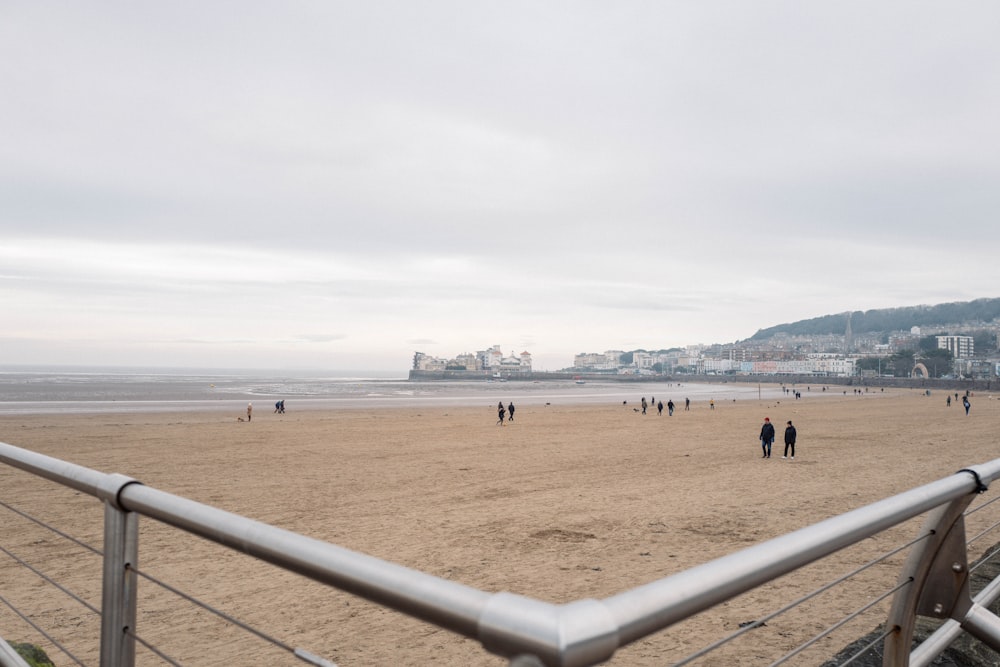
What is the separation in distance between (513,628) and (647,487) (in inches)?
520

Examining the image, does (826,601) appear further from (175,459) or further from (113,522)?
(175,459)

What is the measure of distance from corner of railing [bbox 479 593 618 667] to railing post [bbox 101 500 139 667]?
110cm

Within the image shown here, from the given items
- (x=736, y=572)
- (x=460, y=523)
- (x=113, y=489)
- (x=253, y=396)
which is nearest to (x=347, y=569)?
(x=736, y=572)

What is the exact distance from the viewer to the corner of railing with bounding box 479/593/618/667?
2.58 feet

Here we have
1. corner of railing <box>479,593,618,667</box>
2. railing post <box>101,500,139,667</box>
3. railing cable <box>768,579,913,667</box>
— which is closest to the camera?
corner of railing <box>479,593,618,667</box>

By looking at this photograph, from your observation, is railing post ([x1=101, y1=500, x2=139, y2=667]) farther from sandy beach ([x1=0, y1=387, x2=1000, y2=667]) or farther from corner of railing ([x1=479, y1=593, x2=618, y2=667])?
sandy beach ([x1=0, y1=387, x2=1000, y2=667])

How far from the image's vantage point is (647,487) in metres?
13.4

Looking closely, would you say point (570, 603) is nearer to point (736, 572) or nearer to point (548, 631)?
point (548, 631)

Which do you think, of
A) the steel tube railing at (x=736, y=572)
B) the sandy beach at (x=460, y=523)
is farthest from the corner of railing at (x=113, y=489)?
the sandy beach at (x=460, y=523)

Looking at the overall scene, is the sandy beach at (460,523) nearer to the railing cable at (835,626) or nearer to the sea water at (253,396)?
the railing cable at (835,626)

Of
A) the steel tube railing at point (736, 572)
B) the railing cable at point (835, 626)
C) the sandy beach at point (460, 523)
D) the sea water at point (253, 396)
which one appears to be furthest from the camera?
the sea water at point (253, 396)

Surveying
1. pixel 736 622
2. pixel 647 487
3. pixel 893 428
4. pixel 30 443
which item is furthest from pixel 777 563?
pixel 893 428

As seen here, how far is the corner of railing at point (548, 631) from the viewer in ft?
2.58

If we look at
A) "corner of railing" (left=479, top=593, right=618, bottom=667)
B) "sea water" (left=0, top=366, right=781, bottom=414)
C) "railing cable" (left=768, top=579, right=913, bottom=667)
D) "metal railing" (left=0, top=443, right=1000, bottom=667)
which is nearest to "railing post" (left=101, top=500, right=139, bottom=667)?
"metal railing" (left=0, top=443, right=1000, bottom=667)
